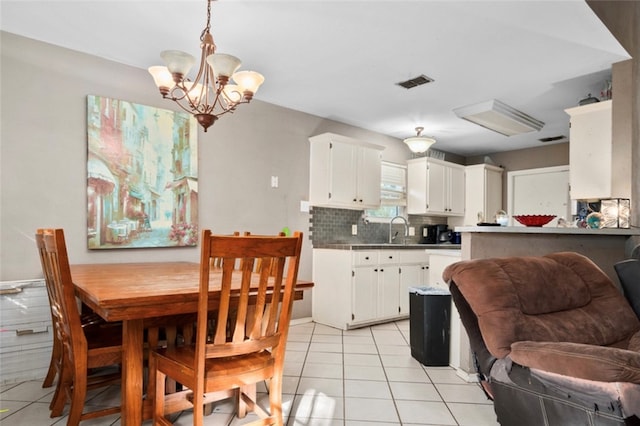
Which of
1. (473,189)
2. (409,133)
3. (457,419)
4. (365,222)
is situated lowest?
(457,419)

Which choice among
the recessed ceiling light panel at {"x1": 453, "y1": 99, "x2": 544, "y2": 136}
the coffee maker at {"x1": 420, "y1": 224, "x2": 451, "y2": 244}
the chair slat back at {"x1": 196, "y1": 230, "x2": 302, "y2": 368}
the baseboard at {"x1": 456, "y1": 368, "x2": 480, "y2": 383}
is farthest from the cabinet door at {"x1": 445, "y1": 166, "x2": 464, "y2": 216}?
the chair slat back at {"x1": 196, "y1": 230, "x2": 302, "y2": 368}

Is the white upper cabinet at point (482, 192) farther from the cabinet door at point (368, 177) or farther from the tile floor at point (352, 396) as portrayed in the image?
the tile floor at point (352, 396)

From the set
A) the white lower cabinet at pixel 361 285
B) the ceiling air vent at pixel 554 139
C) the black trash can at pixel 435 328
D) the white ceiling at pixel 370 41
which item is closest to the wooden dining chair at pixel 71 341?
the white ceiling at pixel 370 41

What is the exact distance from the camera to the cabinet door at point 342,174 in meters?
4.30

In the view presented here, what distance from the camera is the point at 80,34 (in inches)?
105

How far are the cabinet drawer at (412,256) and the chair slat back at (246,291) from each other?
285 centimetres

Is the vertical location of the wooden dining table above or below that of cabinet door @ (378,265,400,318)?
above

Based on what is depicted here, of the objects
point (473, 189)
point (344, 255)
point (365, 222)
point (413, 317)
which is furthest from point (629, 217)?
point (473, 189)

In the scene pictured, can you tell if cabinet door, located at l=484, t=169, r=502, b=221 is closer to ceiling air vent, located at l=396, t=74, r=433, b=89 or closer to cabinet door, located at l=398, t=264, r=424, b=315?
cabinet door, located at l=398, t=264, r=424, b=315

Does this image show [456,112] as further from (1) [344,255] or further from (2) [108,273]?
(2) [108,273]

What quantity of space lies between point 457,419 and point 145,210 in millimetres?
2702

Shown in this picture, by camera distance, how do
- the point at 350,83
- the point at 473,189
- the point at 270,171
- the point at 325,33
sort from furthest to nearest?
the point at 473,189 → the point at 270,171 → the point at 350,83 → the point at 325,33

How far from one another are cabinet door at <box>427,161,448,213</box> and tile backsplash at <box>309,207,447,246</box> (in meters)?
0.58

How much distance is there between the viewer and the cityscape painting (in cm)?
289
